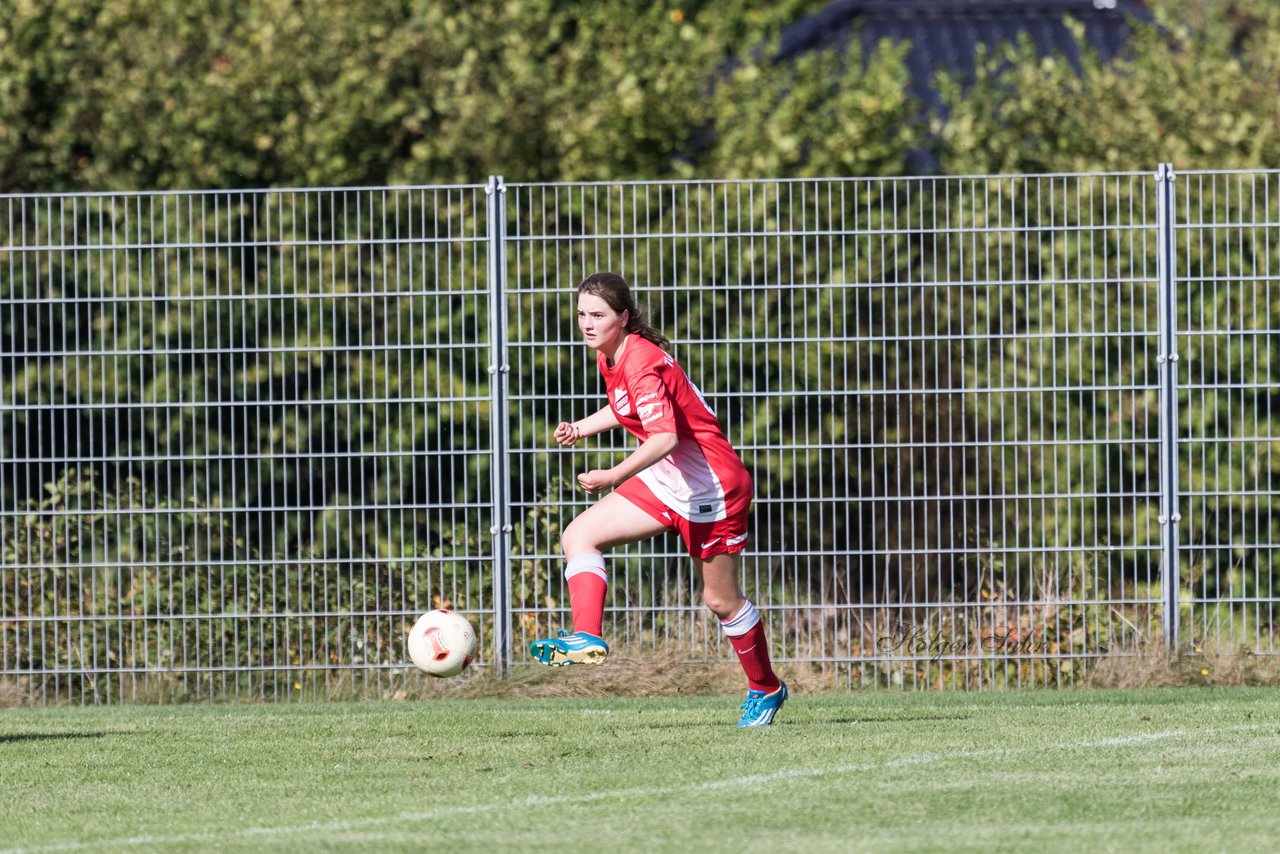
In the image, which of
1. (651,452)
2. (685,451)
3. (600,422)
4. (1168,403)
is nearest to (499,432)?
(600,422)

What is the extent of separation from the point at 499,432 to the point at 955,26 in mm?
9457

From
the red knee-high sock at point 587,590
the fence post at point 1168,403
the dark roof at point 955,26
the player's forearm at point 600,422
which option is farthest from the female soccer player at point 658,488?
the dark roof at point 955,26

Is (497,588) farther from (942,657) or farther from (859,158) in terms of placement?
(859,158)

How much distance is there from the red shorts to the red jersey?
0.02 m

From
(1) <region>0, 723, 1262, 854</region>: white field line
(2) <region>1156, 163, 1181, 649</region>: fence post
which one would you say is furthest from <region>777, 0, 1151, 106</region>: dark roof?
(1) <region>0, 723, 1262, 854</region>: white field line

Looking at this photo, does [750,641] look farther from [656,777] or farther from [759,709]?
[656,777]

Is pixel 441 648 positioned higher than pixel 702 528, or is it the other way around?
pixel 702 528

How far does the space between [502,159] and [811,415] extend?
294cm

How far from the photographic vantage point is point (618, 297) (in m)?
6.75

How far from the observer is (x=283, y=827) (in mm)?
5059

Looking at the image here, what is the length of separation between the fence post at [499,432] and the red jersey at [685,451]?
1956 mm

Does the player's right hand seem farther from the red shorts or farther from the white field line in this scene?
the white field line

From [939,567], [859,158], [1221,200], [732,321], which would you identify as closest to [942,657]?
[939,567]

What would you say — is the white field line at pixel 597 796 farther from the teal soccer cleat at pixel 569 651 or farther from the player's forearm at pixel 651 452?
the player's forearm at pixel 651 452
